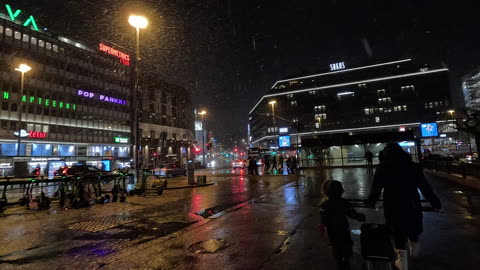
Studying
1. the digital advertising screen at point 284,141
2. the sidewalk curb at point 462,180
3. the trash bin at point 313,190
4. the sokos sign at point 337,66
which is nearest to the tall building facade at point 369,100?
the sokos sign at point 337,66

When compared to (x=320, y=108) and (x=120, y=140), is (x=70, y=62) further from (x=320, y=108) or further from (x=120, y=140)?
(x=320, y=108)

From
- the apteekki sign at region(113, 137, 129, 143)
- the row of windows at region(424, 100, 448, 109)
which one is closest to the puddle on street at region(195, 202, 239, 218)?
the apteekki sign at region(113, 137, 129, 143)

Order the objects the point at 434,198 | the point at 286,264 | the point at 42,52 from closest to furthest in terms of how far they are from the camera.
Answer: the point at 434,198, the point at 286,264, the point at 42,52

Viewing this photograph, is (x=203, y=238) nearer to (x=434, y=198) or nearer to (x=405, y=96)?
(x=434, y=198)

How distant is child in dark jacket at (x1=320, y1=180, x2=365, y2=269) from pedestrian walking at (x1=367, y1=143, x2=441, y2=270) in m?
0.52

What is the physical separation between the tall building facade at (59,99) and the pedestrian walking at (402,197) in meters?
31.9

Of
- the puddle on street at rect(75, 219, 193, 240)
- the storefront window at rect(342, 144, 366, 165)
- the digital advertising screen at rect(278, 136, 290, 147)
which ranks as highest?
the digital advertising screen at rect(278, 136, 290, 147)

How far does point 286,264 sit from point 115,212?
23.8 ft

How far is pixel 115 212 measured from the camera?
9117mm

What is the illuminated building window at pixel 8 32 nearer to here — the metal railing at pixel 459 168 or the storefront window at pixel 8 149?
the storefront window at pixel 8 149

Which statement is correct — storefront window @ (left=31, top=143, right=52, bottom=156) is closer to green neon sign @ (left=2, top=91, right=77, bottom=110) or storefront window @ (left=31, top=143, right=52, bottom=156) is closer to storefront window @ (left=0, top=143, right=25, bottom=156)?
storefront window @ (left=0, top=143, right=25, bottom=156)

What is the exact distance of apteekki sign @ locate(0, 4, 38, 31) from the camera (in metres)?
41.1

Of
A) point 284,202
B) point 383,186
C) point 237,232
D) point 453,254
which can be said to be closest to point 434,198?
point 383,186

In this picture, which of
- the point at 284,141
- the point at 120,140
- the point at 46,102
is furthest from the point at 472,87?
the point at 46,102
